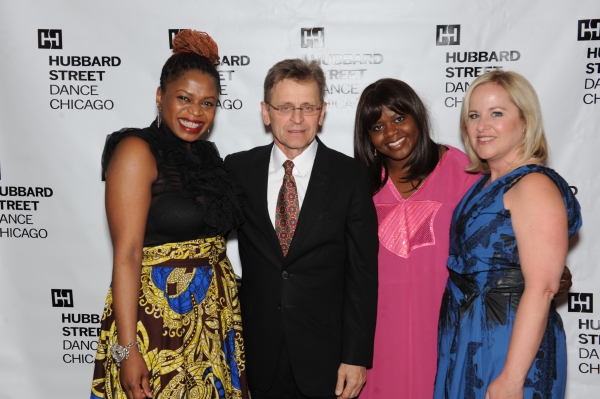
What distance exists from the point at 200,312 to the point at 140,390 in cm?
34

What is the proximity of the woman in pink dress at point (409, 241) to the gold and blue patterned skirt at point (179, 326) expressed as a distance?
752 mm

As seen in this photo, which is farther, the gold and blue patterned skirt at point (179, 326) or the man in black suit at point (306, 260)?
the man in black suit at point (306, 260)

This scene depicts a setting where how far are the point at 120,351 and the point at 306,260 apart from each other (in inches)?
29.3

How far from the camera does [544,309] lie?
1750mm

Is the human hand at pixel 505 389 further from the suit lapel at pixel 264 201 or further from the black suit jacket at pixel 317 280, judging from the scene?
the suit lapel at pixel 264 201

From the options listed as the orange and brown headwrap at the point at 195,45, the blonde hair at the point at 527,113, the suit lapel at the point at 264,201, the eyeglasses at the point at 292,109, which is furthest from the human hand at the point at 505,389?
the orange and brown headwrap at the point at 195,45

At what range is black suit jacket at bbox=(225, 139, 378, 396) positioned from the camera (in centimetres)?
214

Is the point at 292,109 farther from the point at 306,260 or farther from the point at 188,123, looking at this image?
the point at 306,260

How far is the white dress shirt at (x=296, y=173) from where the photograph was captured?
7.29ft

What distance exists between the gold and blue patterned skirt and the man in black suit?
173mm

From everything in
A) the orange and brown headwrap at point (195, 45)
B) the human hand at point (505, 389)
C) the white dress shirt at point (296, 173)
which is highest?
the orange and brown headwrap at point (195, 45)

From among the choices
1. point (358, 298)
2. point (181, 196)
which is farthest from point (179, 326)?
point (358, 298)

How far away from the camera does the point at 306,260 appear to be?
213 cm

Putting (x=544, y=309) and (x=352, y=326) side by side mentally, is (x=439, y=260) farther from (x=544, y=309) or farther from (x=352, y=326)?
(x=544, y=309)
